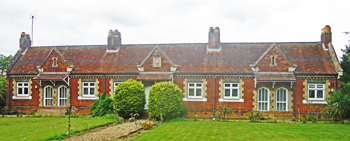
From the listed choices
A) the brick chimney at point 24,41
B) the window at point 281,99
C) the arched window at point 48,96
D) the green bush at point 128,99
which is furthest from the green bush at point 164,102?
the brick chimney at point 24,41

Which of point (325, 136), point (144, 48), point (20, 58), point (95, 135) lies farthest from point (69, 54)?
point (325, 136)

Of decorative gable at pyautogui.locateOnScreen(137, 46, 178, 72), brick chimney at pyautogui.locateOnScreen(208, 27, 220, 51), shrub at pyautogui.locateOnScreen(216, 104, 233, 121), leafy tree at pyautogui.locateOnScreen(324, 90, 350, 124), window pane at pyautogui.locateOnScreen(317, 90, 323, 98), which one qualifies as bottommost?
shrub at pyautogui.locateOnScreen(216, 104, 233, 121)

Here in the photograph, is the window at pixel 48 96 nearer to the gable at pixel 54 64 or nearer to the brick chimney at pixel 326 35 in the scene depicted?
the gable at pixel 54 64

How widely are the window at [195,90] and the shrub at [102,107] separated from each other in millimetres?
6797

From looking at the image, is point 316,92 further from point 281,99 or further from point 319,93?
point 281,99

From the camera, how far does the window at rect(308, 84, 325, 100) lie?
2258 cm

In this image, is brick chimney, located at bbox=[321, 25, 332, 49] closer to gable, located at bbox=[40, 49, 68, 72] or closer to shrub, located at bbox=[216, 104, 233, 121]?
shrub, located at bbox=[216, 104, 233, 121]

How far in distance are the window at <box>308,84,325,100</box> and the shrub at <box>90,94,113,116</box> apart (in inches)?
643

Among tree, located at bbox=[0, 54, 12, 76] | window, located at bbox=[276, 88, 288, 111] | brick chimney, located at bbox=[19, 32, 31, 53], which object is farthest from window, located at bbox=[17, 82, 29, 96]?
window, located at bbox=[276, 88, 288, 111]

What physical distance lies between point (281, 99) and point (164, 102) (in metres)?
9.86

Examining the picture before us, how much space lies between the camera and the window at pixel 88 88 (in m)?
26.0

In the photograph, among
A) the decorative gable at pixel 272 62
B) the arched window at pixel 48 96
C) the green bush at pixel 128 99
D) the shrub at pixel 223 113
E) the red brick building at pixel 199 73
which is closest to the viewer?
the green bush at pixel 128 99

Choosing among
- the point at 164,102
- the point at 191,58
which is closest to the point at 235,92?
the point at 191,58

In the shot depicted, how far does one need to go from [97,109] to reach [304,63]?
1795cm
